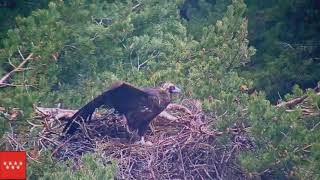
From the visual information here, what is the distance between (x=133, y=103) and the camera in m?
6.53

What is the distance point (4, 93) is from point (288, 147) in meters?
2.68

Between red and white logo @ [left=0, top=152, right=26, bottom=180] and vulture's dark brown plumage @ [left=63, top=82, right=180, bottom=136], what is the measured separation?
2.26 ft

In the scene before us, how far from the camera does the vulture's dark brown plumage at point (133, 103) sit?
6.26 m

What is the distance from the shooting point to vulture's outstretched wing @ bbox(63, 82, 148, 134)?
6242 millimetres

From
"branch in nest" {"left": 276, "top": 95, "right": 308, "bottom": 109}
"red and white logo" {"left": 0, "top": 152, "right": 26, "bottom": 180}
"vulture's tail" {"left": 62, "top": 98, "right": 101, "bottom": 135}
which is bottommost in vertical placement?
"red and white logo" {"left": 0, "top": 152, "right": 26, "bottom": 180}

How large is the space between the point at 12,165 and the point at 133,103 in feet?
5.01

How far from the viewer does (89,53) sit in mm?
8148

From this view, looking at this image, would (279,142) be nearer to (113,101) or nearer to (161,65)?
(113,101)

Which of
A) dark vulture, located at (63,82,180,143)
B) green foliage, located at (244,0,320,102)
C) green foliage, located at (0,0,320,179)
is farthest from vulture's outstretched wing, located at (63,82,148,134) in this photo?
green foliage, located at (244,0,320,102)

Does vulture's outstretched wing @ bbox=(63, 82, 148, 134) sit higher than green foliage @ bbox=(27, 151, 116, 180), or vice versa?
vulture's outstretched wing @ bbox=(63, 82, 148, 134)

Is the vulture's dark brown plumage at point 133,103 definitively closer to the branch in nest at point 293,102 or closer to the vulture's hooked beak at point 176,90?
the vulture's hooked beak at point 176,90

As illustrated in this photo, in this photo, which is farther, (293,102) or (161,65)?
(161,65)

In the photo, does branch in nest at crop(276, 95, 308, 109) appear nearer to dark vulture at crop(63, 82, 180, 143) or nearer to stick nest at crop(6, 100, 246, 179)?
stick nest at crop(6, 100, 246, 179)

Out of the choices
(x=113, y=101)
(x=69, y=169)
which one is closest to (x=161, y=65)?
(x=113, y=101)
